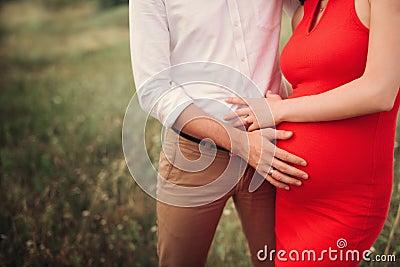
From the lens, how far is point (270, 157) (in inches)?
64.7

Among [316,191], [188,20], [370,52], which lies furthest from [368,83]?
[188,20]

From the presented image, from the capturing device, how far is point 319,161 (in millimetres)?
1584

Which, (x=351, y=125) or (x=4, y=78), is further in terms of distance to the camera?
(x=4, y=78)

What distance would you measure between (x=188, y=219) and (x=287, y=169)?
42 cm

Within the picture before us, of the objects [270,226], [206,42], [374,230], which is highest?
[206,42]

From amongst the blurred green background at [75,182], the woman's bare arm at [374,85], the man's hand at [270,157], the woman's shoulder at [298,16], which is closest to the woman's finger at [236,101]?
the man's hand at [270,157]


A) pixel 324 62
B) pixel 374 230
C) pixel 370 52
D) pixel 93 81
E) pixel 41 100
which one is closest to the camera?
pixel 370 52

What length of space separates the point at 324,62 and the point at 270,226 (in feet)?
2.25

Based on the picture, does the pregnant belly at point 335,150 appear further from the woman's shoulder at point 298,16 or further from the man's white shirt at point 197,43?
the woman's shoulder at point 298,16

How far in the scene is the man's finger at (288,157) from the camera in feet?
5.22

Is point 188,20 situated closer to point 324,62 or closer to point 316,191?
point 324,62

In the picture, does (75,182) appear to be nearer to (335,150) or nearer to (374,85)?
(335,150)

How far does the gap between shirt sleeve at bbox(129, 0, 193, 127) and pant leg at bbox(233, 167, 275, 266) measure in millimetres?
350

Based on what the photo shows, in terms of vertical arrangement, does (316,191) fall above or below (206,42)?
below
